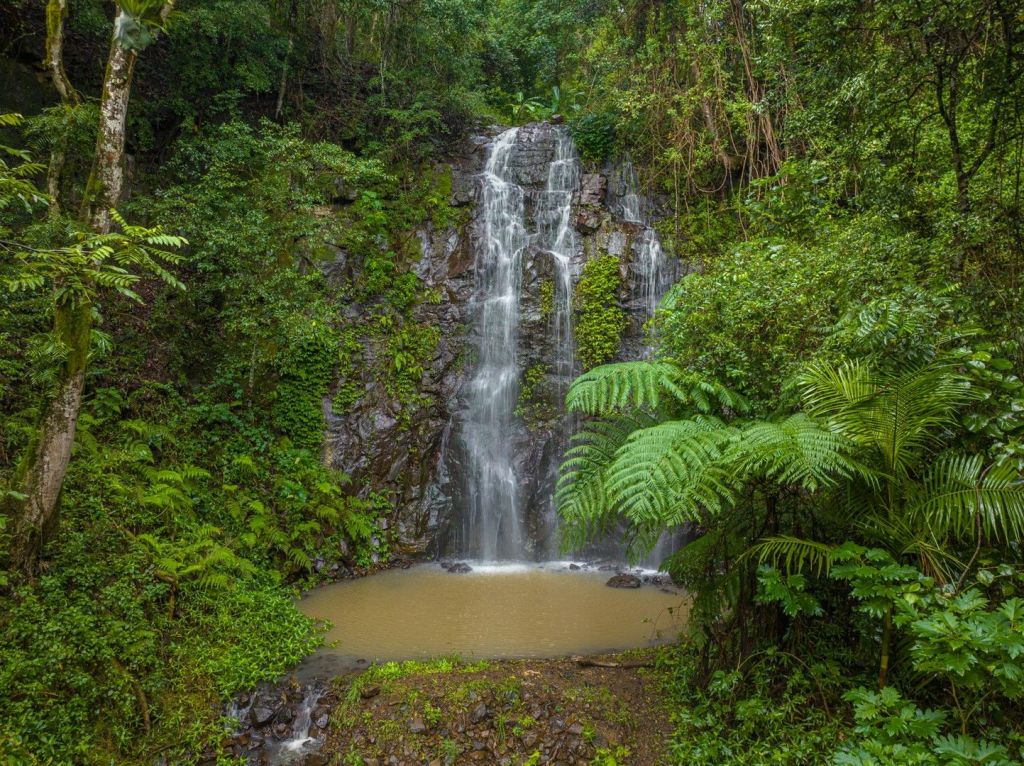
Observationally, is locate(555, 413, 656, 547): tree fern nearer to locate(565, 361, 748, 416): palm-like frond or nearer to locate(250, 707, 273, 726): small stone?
locate(565, 361, 748, 416): palm-like frond

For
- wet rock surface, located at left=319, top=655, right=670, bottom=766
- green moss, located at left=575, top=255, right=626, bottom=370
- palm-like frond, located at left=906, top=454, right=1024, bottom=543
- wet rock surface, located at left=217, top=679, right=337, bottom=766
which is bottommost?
wet rock surface, located at left=217, top=679, right=337, bottom=766

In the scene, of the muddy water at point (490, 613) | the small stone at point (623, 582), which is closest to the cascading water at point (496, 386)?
the muddy water at point (490, 613)

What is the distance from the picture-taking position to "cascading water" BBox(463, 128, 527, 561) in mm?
9648

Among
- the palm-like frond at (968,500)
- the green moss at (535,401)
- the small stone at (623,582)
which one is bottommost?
the small stone at (623,582)

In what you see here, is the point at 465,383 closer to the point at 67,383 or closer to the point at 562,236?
the point at 562,236

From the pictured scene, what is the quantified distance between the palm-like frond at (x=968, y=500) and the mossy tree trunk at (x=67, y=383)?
6340mm

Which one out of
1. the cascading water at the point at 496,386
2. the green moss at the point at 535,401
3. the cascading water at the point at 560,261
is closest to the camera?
the cascading water at the point at 496,386

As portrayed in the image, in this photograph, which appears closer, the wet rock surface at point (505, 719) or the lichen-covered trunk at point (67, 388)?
the wet rock surface at point (505, 719)

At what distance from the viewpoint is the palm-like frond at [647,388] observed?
12.8 feet

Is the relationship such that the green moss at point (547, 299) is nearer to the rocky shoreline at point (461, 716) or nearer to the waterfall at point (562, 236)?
the waterfall at point (562, 236)

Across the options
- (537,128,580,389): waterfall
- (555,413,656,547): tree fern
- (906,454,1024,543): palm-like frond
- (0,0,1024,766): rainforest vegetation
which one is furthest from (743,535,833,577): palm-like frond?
(537,128,580,389): waterfall

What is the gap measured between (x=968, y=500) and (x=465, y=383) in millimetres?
8588

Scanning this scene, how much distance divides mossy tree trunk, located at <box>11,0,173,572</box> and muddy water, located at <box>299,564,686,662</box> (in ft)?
9.76

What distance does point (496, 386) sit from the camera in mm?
10695
